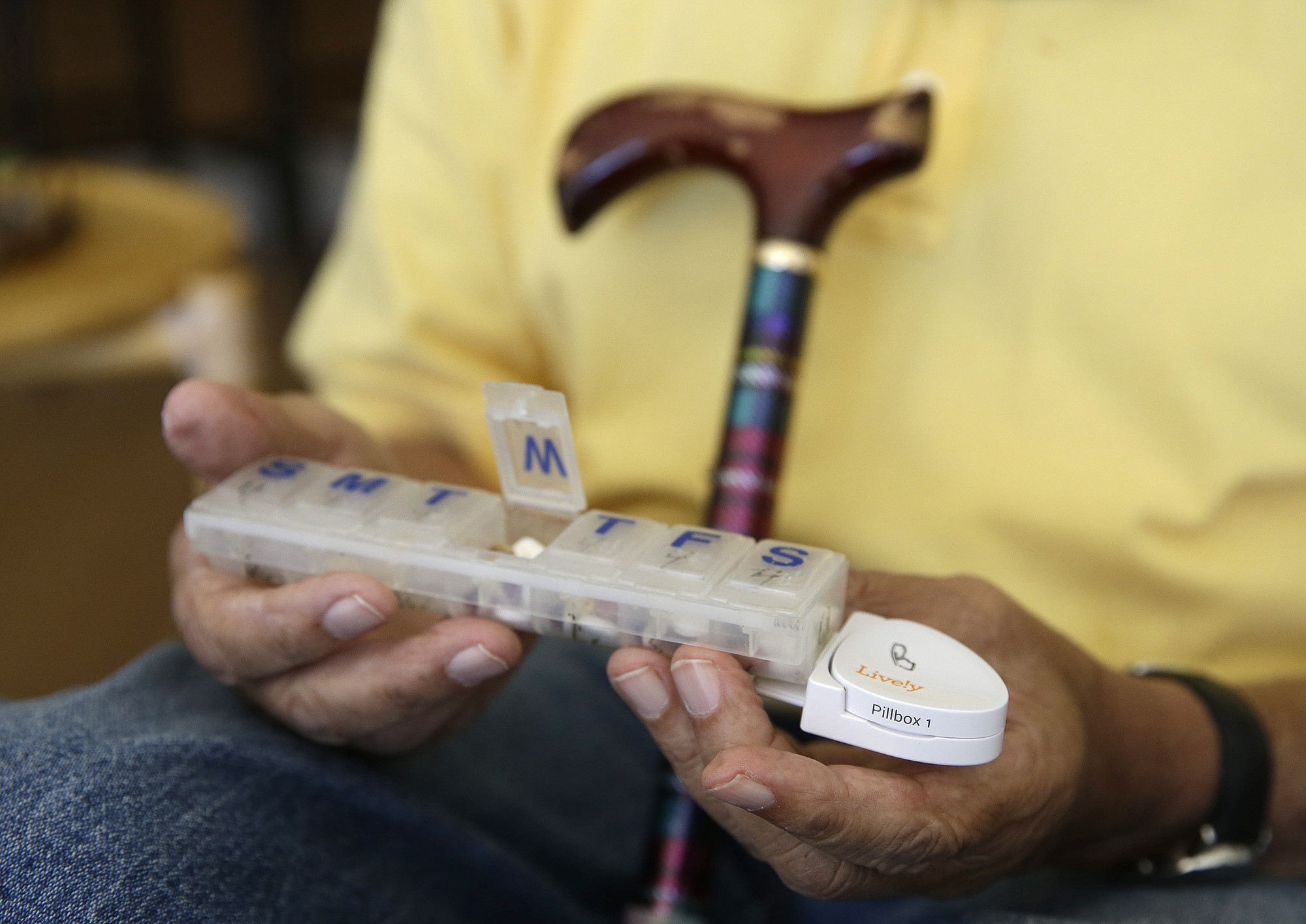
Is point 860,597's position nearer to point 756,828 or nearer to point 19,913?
point 756,828

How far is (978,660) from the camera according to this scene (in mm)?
367

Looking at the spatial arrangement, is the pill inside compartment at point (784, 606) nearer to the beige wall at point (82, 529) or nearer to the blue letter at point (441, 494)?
the blue letter at point (441, 494)

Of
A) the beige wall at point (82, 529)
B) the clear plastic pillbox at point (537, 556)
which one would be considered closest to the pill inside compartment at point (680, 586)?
the clear plastic pillbox at point (537, 556)

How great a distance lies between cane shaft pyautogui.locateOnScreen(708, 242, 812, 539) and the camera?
1.74 ft

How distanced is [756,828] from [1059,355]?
29 cm

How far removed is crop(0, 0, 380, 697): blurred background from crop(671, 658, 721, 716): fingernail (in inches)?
26.2

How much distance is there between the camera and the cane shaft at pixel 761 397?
0.53 m

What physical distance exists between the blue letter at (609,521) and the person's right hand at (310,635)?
49 millimetres

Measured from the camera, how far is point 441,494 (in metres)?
0.44

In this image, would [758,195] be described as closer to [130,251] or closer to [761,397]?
[761,397]

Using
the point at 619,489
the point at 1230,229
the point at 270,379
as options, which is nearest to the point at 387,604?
the point at 619,489

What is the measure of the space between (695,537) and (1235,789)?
262 millimetres

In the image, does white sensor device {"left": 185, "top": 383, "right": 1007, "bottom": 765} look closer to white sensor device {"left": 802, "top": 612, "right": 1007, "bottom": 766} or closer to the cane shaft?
white sensor device {"left": 802, "top": 612, "right": 1007, "bottom": 766}

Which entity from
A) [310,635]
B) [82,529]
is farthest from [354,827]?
[82,529]
